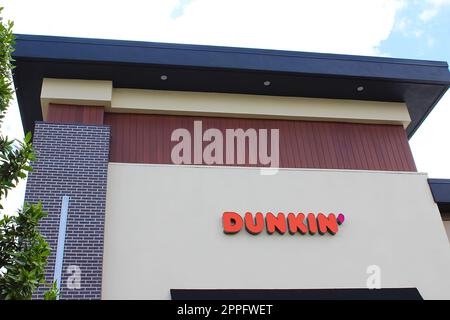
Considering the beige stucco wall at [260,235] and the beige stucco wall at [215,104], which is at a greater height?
the beige stucco wall at [215,104]

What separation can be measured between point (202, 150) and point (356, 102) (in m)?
4.69

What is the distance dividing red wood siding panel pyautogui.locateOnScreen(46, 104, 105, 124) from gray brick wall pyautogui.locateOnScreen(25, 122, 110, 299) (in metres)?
0.44

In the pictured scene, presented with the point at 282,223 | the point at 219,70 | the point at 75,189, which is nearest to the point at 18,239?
the point at 75,189

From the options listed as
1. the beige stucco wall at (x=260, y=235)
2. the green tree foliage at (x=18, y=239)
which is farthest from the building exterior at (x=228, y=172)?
the green tree foliage at (x=18, y=239)

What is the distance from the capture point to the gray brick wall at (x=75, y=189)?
10578 millimetres

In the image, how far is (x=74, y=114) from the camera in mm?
12891

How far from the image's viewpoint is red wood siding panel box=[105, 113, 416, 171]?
12961 mm

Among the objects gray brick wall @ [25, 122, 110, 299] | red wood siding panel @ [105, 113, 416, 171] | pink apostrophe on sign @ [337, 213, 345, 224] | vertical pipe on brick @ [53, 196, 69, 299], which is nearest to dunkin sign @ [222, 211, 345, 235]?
pink apostrophe on sign @ [337, 213, 345, 224]

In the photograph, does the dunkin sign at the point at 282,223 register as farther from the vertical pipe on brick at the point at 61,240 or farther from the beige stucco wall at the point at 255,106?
the vertical pipe on brick at the point at 61,240

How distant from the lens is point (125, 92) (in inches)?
531

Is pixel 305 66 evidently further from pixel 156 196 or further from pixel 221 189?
pixel 156 196

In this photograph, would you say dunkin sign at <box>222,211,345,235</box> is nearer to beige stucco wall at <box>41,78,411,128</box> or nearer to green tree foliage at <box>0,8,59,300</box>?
beige stucco wall at <box>41,78,411,128</box>

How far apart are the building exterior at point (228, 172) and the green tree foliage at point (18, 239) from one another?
4.47m

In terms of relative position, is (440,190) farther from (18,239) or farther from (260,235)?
(18,239)
